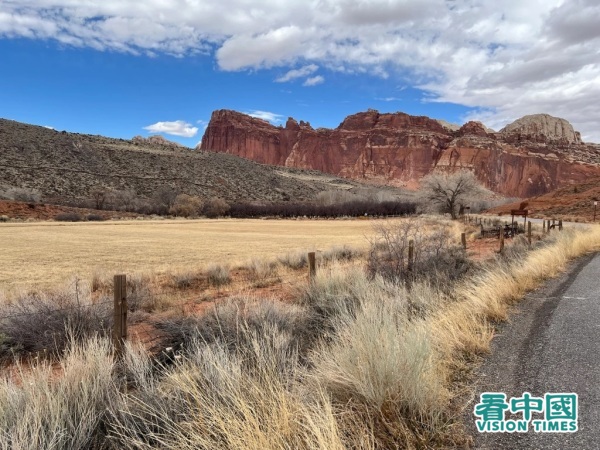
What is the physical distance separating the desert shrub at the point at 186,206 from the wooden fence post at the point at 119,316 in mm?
82939

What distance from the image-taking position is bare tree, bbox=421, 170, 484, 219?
6294cm

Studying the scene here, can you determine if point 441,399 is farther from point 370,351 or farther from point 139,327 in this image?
point 139,327

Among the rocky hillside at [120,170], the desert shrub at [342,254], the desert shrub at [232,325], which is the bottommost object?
the desert shrub at [342,254]

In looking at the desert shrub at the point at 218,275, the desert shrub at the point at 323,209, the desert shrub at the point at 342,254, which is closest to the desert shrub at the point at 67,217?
the desert shrub at the point at 323,209

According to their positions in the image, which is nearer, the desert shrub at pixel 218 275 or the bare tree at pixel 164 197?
the desert shrub at pixel 218 275

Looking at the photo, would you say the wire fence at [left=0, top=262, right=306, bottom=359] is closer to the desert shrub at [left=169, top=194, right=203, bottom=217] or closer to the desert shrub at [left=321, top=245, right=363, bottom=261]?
the desert shrub at [left=321, top=245, right=363, bottom=261]

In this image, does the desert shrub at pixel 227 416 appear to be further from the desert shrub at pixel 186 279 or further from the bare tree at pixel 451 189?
the bare tree at pixel 451 189

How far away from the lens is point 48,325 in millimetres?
8102

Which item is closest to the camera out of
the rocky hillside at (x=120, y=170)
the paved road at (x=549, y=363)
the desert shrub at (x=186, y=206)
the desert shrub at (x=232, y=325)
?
the paved road at (x=549, y=363)

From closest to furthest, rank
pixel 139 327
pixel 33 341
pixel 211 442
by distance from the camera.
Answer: pixel 211 442 < pixel 33 341 < pixel 139 327

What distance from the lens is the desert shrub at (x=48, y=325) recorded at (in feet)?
25.2

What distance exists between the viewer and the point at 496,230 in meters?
32.7

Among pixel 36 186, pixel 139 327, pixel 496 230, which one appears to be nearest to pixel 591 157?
pixel 496 230

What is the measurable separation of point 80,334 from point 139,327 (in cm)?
134
